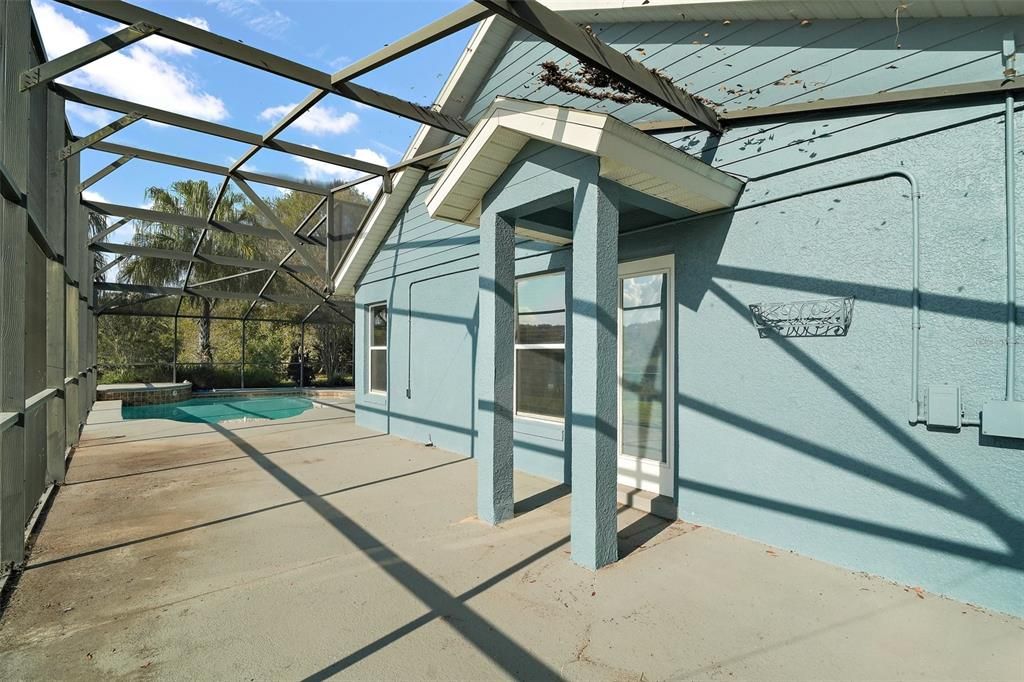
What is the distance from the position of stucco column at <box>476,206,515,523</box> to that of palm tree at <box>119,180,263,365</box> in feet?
60.3

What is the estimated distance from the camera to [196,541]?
3.91 m

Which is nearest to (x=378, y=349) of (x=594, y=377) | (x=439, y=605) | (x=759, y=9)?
(x=594, y=377)

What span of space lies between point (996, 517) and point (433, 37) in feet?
14.4

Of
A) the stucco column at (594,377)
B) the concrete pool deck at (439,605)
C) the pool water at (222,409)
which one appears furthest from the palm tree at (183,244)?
the stucco column at (594,377)

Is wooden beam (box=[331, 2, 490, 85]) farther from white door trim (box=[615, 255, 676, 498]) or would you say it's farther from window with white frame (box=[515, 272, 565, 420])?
window with white frame (box=[515, 272, 565, 420])

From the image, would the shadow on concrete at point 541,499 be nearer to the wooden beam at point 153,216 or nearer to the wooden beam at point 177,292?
the wooden beam at point 153,216

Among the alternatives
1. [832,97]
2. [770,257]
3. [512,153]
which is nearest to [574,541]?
[770,257]

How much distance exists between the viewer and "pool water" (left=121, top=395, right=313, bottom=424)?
14.1 m

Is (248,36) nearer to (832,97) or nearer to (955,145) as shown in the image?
(832,97)

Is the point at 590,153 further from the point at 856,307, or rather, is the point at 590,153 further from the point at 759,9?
the point at 856,307

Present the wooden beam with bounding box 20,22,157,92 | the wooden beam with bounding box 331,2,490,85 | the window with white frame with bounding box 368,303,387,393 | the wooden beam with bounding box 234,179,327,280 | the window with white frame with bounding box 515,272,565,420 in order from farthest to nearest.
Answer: the wooden beam with bounding box 234,179,327,280 → the window with white frame with bounding box 368,303,387,393 → the window with white frame with bounding box 515,272,565,420 → the wooden beam with bounding box 20,22,157,92 → the wooden beam with bounding box 331,2,490,85

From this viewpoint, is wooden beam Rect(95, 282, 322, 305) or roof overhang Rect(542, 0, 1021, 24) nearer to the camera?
roof overhang Rect(542, 0, 1021, 24)

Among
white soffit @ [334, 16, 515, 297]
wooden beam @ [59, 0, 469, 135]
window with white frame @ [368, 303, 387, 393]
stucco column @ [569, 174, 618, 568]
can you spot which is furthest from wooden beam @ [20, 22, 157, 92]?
window with white frame @ [368, 303, 387, 393]

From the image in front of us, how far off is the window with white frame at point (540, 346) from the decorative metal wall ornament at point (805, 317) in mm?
2228
